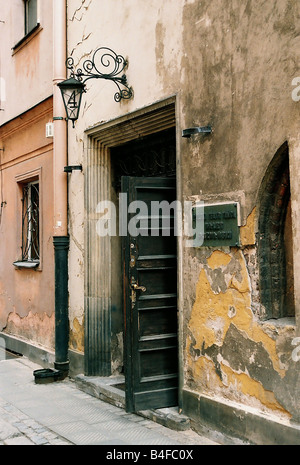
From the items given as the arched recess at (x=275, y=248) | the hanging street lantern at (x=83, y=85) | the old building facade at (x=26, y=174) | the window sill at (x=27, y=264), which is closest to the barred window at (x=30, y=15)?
the old building facade at (x=26, y=174)

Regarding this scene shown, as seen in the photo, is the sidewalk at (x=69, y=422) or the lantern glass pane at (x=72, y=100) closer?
the sidewalk at (x=69, y=422)

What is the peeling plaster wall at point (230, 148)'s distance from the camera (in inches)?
167

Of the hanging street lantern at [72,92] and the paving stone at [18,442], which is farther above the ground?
the hanging street lantern at [72,92]

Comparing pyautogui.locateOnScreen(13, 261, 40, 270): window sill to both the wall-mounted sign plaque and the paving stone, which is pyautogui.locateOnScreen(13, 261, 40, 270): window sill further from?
the wall-mounted sign plaque

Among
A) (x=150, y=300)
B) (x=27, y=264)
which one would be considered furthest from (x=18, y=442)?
(x=27, y=264)

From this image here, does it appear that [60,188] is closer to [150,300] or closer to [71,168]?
[71,168]

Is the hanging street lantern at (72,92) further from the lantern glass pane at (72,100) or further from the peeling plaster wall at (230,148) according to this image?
the peeling plaster wall at (230,148)

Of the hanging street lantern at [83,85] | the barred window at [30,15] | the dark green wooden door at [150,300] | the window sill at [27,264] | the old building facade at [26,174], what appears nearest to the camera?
the dark green wooden door at [150,300]

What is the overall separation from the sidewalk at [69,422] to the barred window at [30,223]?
9.74ft

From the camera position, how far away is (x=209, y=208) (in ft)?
16.5

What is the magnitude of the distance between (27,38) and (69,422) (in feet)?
21.3

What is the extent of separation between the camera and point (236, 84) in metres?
4.72

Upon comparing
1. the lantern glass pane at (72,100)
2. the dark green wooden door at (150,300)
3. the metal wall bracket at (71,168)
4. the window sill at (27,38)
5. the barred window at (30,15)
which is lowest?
the dark green wooden door at (150,300)

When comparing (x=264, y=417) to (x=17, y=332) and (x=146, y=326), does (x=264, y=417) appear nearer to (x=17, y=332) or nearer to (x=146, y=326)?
(x=146, y=326)
